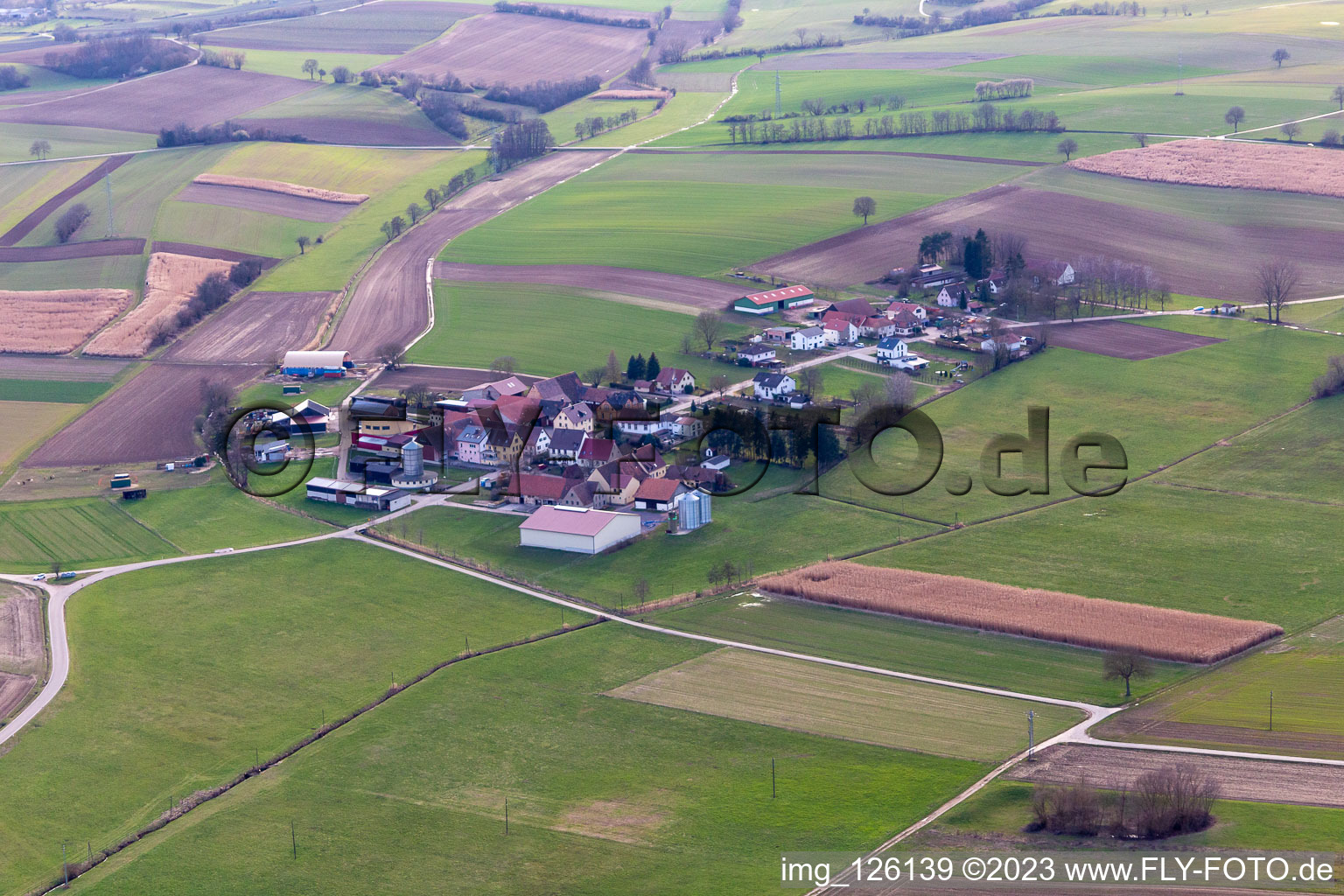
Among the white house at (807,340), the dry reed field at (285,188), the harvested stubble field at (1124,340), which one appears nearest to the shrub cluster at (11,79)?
the dry reed field at (285,188)

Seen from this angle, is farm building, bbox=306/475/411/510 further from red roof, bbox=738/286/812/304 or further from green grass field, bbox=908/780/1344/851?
green grass field, bbox=908/780/1344/851

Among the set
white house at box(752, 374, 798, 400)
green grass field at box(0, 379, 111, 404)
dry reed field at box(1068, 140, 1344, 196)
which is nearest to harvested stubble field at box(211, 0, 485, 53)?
dry reed field at box(1068, 140, 1344, 196)

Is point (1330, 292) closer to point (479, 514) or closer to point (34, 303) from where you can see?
point (479, 514)

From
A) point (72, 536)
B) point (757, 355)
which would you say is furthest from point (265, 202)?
point (72, 536)

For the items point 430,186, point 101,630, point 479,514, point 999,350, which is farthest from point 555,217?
point 101,630

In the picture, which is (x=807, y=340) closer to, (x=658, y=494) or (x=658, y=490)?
(x=658, y=490)

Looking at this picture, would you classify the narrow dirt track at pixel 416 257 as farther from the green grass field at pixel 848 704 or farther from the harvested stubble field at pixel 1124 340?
the green grass field at pixel 848 704
